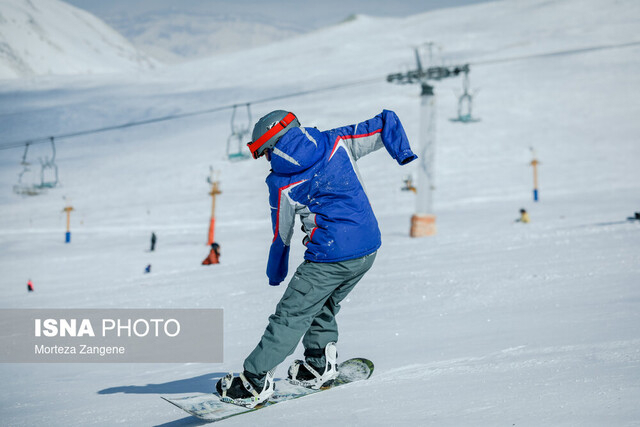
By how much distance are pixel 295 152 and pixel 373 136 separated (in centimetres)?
45

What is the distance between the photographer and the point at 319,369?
373 centimetres

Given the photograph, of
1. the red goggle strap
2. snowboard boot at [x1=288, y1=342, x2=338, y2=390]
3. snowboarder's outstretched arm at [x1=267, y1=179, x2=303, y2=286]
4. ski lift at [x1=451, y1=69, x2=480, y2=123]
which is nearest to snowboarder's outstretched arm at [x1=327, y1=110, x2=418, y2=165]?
the red goggle strap

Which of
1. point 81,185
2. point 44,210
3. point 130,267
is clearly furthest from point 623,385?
point 81,185

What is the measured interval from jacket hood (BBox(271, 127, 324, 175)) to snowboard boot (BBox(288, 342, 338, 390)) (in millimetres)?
1023

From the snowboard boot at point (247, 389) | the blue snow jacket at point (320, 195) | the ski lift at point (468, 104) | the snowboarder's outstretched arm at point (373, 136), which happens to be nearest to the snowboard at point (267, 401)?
the snowboard boot at point (247, 389)

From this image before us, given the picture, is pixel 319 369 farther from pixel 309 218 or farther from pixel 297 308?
pixel 309 218

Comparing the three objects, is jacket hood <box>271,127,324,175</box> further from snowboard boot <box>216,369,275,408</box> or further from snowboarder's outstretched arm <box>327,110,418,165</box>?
snowboard boot <box>216,369,275,408</box>

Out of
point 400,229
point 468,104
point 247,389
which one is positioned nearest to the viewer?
point 247,389

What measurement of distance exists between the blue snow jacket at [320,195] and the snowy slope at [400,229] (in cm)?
71

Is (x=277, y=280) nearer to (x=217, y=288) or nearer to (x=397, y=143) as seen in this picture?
(x=397, y=143)

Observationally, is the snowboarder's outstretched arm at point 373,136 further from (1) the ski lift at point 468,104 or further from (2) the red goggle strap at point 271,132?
(1) the ski lift at point 468,104

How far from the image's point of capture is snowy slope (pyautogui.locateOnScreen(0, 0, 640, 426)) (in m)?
3.38

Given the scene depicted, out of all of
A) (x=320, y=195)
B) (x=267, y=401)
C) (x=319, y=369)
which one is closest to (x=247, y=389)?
(x=267, y=401)

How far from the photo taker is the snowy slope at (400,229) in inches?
133
